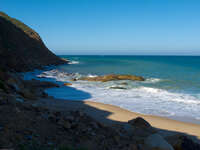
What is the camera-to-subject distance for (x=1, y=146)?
3.50 metres

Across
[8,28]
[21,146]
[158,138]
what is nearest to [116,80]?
[158,138]

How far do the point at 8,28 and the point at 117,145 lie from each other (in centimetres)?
4734

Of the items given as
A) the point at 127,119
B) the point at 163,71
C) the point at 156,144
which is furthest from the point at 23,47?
the point at 156,144

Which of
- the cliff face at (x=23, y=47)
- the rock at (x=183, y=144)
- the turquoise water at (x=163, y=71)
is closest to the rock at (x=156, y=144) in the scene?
the rock at (x=183, y=144)

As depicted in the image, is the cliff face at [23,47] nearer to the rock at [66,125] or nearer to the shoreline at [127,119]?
the shoreline at [127,119]

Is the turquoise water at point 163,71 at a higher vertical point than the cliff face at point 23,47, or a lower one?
lower

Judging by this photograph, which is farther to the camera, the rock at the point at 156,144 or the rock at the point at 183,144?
the rock at the point at 183,144

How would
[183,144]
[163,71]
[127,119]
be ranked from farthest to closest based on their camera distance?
[163,71], [127,119], [183,144]

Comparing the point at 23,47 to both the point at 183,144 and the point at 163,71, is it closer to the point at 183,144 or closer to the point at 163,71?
the point at 163,71

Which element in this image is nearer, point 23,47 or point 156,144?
point 156,144

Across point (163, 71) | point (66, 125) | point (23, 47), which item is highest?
point (23, 47)

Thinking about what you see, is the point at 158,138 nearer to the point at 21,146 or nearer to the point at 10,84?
the point at 21,146

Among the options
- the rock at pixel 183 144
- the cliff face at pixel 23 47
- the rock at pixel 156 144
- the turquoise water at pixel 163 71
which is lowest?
the turquoise water at pixel 163 71

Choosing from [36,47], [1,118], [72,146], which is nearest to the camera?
[72,146]
